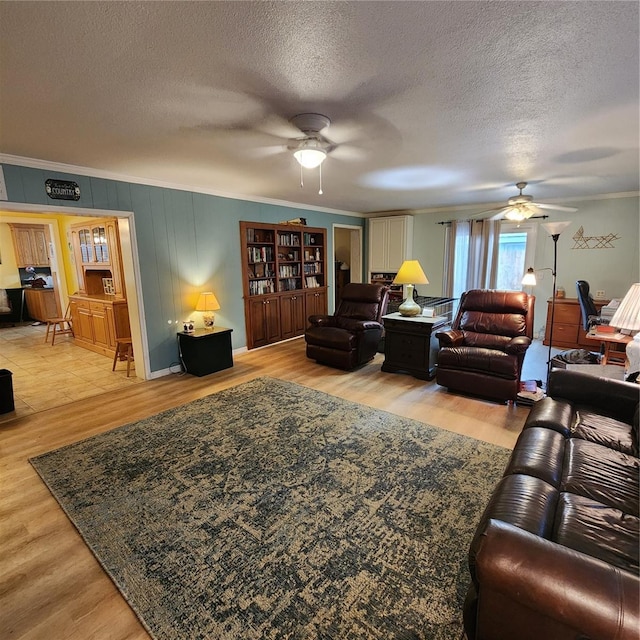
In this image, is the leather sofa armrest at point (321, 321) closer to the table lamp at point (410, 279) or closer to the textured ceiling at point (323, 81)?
the table lamp at point (410, 279)

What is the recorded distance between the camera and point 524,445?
1.93m

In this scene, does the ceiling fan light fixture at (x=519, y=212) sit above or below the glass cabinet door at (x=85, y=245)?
above

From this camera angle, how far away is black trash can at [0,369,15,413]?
339 cm

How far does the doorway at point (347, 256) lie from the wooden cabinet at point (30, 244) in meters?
6.48

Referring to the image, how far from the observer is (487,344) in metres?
3.83

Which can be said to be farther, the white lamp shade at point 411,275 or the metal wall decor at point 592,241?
the metal wall decor at point 592,241

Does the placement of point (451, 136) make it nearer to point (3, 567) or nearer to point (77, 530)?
point (77, 530)

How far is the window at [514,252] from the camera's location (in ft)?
19.8

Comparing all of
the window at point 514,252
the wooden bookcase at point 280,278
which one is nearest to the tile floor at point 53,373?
the wooden bookcase at point 280,278

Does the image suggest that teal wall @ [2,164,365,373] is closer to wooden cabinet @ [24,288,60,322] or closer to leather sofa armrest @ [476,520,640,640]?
leather sofa armrest @ [476,520,640,640]

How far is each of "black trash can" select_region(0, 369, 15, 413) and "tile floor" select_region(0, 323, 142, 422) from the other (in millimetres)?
63

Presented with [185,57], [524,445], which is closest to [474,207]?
[524,445]

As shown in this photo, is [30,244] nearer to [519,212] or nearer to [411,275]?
[411,275]

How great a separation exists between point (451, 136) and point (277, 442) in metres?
2.81
